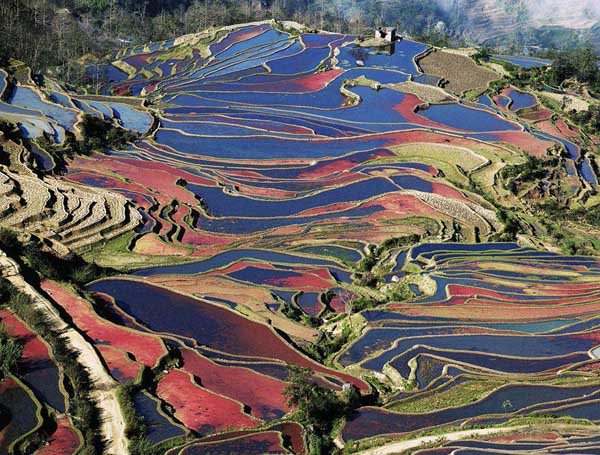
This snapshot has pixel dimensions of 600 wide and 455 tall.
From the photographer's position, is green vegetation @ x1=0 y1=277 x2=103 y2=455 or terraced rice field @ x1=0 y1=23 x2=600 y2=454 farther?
terraced rice field @ x1=0 y1=23 x2=600 y2=454

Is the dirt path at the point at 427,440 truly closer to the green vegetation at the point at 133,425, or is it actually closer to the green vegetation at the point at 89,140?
the green vegetation at the point at 133,425

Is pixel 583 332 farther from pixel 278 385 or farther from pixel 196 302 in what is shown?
pixel 196 302

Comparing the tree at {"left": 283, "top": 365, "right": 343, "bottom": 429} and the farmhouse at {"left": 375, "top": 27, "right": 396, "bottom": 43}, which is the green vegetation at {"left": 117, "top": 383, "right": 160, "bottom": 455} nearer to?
the tree at {"left": 283, "top": 365, "right": 343, "bottom": 429}

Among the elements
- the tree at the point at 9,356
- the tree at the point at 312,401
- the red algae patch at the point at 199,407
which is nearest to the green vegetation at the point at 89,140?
the tree at the point at 9,356

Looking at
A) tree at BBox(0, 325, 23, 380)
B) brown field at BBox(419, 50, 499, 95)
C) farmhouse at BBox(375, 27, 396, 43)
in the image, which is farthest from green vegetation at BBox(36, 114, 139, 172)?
farmhouse at BBox(375, 27, 396, 43)

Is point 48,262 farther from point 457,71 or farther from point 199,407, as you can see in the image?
point 457,71
